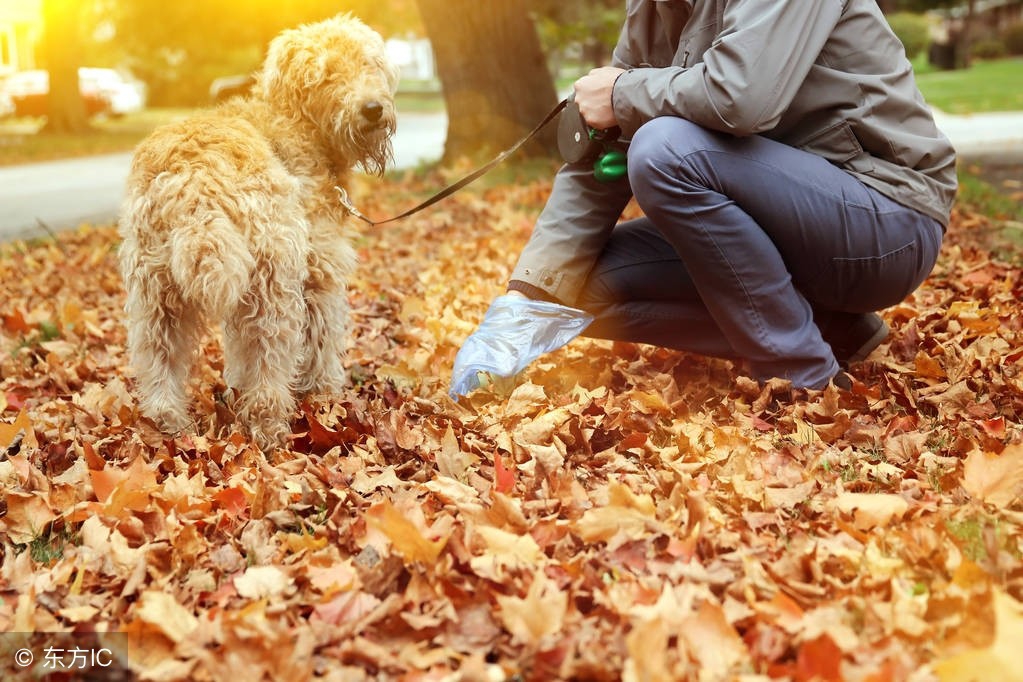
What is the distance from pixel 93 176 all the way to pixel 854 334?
1437cm

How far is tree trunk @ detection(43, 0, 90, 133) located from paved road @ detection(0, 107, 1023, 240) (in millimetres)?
7658

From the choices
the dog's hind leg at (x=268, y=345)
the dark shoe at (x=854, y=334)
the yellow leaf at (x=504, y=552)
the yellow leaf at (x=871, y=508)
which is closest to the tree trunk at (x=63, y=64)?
the dog's hind leg at (x=268, y=345)

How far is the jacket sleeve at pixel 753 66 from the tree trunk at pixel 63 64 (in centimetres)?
2685

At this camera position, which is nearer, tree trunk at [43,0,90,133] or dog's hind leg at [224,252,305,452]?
dog's hind leg at [224,252,305,452]

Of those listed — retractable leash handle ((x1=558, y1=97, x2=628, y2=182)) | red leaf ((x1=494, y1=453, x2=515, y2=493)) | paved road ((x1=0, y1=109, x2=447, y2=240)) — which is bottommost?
paved road ((x1=0, y1=109, x2=447, y2=240))

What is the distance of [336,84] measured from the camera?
13.1 feet

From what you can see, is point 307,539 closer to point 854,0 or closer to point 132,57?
point 854,0

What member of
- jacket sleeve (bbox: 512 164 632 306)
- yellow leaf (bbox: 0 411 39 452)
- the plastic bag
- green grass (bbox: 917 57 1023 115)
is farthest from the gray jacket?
green grass (bbox: 917 57 1023 115)

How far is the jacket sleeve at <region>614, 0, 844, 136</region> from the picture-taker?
3.36 meters

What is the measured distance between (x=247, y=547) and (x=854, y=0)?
2799 mm

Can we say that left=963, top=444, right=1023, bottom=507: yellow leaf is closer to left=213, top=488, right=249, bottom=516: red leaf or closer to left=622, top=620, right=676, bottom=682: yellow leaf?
left=622, top=620, right=676, bottom=682: yellow leaf

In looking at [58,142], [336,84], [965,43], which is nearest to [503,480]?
[336,84]

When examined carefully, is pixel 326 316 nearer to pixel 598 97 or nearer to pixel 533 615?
pixel 598 97

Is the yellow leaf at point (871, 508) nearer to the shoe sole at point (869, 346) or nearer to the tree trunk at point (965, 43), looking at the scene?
the shoe sole at point (869, 346)
